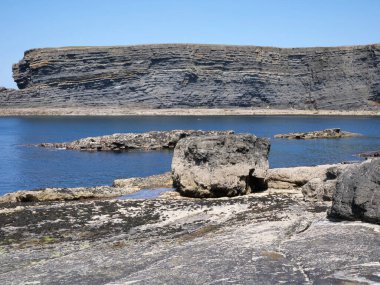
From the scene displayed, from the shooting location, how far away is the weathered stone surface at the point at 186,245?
10.3 m

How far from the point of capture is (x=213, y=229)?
47.5ft

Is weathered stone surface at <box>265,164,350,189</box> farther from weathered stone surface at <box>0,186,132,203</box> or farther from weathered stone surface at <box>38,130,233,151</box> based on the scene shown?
weathered stone surface at <box>38,130,233,151</box>

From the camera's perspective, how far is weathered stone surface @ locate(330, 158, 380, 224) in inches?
521

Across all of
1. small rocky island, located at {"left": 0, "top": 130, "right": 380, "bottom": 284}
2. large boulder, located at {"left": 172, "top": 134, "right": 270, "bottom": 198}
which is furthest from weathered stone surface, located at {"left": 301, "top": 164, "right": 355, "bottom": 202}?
large boulder, located at {"left": 172, "top": 134, "right": 270, "bottom": 198}

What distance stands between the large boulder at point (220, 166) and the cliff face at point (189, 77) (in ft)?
387

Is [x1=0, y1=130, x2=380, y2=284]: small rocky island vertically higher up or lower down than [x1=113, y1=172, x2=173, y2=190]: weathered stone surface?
higher up

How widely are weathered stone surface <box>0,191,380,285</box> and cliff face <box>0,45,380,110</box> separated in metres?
122

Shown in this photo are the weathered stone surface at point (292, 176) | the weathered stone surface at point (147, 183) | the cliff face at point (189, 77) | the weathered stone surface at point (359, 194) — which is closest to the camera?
the weathered stone surface at point (359, 194)

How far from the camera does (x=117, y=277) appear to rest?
1045 centimetres

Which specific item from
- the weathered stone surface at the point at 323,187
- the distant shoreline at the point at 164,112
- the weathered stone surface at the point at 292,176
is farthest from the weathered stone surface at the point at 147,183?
the distant shoreline at the point at 164,112

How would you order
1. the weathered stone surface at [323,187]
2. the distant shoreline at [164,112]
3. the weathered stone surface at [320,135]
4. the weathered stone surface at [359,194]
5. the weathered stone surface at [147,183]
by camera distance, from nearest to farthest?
the weathered stone surface at [359,194] < the weathered stone surface at [323,187] < the weathered stone surface at [147,183] < the weathered stone surface at [320,135] < the distant shoreline at [164,112]

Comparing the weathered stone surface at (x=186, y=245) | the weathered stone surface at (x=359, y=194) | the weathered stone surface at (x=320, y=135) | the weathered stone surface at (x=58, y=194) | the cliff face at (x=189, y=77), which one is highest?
the cliff face at (x=189, y=77)

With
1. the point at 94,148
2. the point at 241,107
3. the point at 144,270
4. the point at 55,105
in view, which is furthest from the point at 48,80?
the point at 144,270

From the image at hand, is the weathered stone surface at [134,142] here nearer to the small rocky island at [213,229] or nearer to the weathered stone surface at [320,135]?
the weathered stone surface at [320,135]
